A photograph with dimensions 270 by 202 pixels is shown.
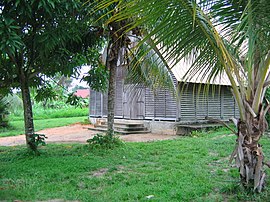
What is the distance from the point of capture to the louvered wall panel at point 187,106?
1317 cm

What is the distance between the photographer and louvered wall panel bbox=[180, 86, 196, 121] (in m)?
13.2

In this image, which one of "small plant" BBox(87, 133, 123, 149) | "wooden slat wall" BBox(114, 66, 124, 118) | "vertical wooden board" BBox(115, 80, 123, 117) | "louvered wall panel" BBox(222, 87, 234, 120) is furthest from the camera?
"vertical wooden board" BBox(115, 80, 123, 117)

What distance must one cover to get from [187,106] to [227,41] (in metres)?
9.80

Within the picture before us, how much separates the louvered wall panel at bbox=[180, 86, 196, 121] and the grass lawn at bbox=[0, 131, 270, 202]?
15.6 ft

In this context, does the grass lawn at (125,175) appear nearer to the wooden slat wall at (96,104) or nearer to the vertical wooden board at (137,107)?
the vertical wooden board at (137,107)

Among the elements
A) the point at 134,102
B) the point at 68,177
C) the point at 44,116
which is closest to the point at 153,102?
the point at 134,102

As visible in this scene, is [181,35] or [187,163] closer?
[181,35]

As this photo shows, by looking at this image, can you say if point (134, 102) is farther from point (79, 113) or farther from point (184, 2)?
point (79, 113)

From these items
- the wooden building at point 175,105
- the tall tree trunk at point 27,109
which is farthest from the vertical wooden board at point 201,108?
the tall tree trunk at point 27,109

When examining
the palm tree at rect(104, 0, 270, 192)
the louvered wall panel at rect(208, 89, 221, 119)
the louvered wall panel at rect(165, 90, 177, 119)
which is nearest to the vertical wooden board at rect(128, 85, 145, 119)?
the louvered wall panel at rect(165, 90, 177, 119)

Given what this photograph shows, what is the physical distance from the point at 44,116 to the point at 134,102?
47.1 feet

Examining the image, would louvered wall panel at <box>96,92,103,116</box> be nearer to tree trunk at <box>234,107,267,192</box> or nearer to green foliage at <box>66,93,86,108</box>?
green foliage at <box>66,93,86,108</box>

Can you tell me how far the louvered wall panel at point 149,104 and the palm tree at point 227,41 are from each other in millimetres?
10000

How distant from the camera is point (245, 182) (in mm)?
4008
